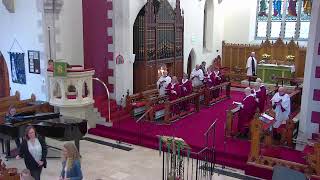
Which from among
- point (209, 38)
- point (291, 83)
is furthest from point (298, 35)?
point (209, 38)

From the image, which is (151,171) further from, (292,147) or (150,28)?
(150,28)

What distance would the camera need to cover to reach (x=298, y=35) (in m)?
17.2

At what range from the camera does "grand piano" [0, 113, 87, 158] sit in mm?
7844

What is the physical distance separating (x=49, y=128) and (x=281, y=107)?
5840 millimetres

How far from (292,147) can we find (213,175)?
2.27 meters

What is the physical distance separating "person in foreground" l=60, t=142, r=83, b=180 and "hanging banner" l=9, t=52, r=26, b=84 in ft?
22.7

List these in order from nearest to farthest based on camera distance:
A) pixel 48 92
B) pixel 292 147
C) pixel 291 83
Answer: pixel 292 147
pixel 48 92
pixel 291 83

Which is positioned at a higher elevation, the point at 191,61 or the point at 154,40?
A: the point at 154,40

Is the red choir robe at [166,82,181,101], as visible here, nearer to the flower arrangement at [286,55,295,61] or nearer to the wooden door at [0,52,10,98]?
the wooden door at [0,52,10,98]

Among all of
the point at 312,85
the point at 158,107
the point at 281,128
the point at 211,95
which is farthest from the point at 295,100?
the point at 158,107

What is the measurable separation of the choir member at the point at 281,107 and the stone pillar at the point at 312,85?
1.03m

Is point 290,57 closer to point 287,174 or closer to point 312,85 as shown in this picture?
point 312,85

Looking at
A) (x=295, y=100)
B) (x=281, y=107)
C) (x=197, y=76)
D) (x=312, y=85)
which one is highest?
(x=312, y=85)

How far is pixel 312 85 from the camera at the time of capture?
820 cm
